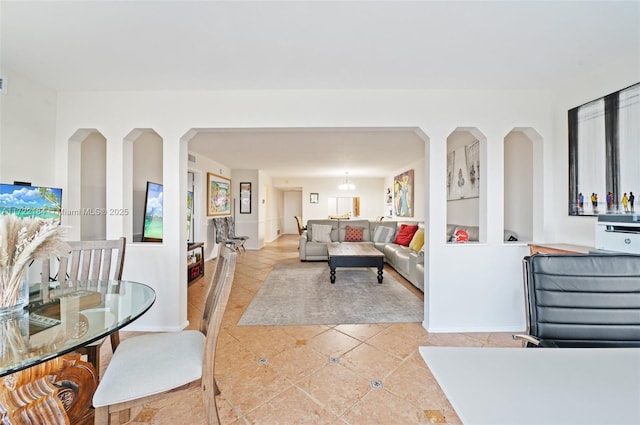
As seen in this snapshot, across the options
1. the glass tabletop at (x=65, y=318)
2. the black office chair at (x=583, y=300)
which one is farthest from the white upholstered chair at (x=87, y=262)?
the black office chair at (x=583, y=300)

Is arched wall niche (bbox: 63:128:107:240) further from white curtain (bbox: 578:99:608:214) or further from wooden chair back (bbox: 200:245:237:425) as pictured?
white curtain (bbox: 578:99:608:214)

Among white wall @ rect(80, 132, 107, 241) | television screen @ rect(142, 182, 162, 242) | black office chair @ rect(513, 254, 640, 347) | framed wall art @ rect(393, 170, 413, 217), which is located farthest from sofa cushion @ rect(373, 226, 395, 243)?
white wall @ rect(80, 132, 107, 241)

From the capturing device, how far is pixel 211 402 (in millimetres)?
1208

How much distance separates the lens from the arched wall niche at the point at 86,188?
263 cm

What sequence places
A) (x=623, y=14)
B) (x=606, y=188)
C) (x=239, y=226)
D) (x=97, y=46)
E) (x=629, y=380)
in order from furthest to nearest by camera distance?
1. (x=239, y=226)
2. (x=606, y=188)
3. (x=97, y=46)
4. (x=623, y=14)
5. (x=629, y=380)

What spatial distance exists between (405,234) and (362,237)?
46.6 inches

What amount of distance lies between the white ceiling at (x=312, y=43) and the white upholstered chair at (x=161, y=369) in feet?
4.92

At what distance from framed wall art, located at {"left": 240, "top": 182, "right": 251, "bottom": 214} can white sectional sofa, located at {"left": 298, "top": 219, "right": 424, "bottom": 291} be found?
2100 millimetres

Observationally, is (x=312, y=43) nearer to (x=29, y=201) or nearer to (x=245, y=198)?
(x=29, y=201)

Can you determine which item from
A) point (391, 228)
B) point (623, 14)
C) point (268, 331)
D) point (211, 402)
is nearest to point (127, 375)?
point (211, 402)

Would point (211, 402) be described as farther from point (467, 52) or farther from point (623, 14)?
point (623, 14)

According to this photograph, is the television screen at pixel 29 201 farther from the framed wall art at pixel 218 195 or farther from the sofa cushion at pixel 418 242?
the sofa cushion at pixel 418 242

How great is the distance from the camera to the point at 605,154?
2.09 meters

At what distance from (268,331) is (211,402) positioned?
52.4 inches
